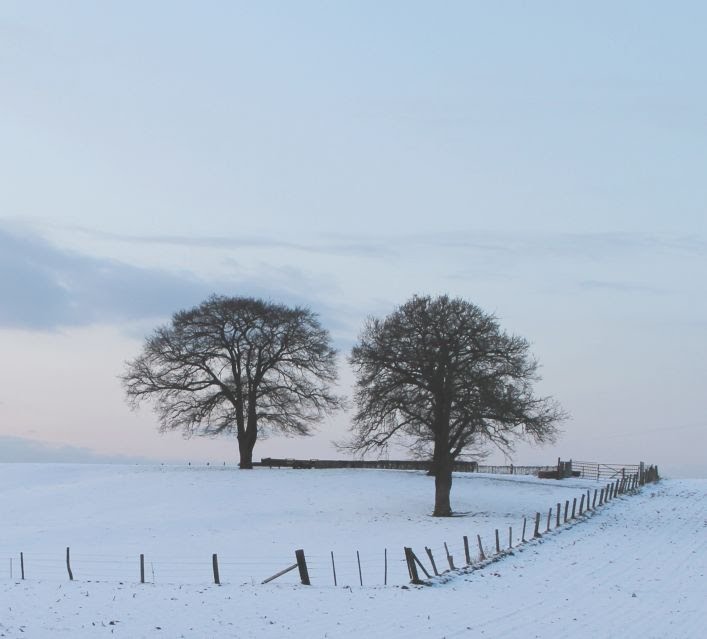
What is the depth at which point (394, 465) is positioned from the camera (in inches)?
2977

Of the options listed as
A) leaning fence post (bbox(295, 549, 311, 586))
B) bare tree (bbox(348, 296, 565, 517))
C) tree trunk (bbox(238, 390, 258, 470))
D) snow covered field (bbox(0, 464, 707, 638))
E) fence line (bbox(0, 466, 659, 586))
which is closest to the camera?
snow covered field (bbox(0, 464, 707, 638))

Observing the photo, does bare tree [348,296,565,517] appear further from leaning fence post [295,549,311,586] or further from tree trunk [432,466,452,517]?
leaning fence post [295,549,311,586]

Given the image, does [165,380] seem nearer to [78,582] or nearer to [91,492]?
[91,492]

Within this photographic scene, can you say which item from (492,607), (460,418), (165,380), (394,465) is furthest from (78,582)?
(394,465)

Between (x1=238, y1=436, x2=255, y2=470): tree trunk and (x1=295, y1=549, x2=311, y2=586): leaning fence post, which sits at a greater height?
(x1=238, y1=436, x2=255, y2=470): tree trunk

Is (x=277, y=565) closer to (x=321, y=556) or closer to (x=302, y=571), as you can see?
(x=321, y=556)

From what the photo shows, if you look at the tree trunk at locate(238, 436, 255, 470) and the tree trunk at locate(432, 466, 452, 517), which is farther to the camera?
the tree trunk at locate(238, 436, 255, 470)

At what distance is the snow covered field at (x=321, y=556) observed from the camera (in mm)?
23188

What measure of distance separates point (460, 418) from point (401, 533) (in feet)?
29.1

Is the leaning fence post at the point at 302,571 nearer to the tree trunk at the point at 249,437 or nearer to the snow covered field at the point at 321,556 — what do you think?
the snow covered field at the point at 321,556

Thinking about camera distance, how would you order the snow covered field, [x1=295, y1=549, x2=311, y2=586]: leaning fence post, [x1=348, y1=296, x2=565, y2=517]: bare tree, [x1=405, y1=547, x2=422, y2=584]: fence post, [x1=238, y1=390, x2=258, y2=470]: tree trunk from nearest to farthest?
1. the snow covered field
2. [x1=405, y1=547, x2=422, y2=584]: fence post
3. [x1=295, y1=549, x2=311, y2=586]: leaning fence post
4. [x1=348, y1=296, x2=565, y2=517]: bare tree
5. [x1=238, y1=390, x2=258, y2=470]: tree trunk

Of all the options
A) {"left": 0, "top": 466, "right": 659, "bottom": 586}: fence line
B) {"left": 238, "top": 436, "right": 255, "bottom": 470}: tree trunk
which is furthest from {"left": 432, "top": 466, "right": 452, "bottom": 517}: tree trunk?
{"left": 238, "top": 436, "right": 255, "bottom": 470}: tree trunk

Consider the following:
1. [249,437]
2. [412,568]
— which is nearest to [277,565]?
[412,568]

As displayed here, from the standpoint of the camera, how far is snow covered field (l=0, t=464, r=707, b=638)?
76.1 feet
